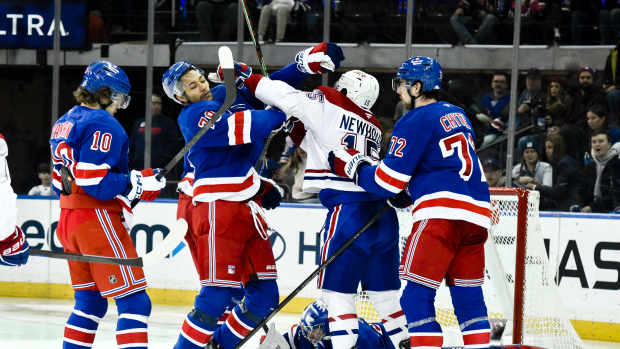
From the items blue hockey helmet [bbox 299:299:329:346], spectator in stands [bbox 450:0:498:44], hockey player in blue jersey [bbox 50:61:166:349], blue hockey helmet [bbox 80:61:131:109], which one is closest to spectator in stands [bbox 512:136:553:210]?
spectator in stands [bbox 450:0:498:44]

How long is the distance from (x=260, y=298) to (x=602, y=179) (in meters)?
3.09

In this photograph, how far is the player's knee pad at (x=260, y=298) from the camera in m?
3.89

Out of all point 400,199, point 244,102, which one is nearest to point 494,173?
point 400,199

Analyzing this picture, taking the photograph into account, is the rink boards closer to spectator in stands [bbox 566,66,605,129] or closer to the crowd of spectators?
spectator in stands [bbox 566,66,605,129]

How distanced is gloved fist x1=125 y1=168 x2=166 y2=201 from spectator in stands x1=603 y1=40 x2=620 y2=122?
11.9 feet

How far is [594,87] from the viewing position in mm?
6609

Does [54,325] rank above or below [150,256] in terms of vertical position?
below

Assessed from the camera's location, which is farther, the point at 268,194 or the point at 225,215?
the point at 268,194

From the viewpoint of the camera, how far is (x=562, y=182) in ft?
20.5

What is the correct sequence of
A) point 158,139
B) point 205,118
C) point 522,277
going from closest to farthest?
point 205,118
point 522,277
point 158,139

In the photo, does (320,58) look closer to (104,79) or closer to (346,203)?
(346,203)

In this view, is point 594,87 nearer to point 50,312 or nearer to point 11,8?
point 50,312

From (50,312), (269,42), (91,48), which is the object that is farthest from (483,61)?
(50,312)

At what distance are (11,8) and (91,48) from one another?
72 centimetres
